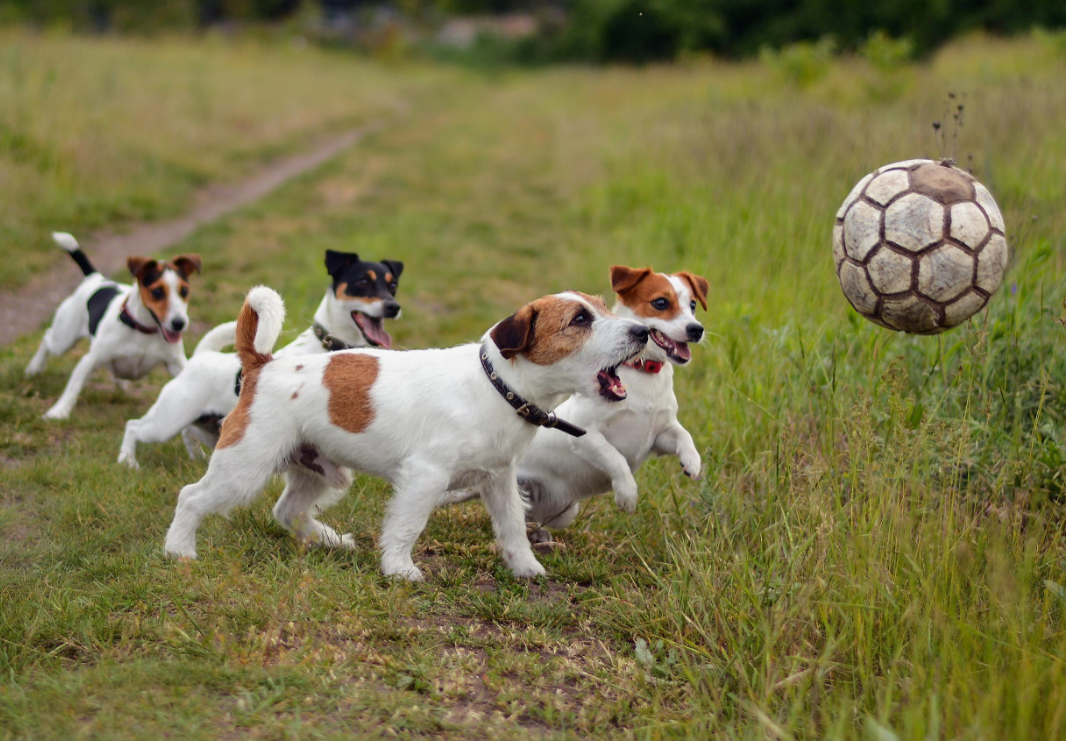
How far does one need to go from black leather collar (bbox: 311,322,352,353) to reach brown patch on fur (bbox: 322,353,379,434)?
52.4 inches

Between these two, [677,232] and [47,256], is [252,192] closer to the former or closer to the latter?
[47,256]

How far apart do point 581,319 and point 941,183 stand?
56.1 inches

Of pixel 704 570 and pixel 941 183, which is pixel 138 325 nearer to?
pixel 704 570

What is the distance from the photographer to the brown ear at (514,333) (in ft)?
11.5

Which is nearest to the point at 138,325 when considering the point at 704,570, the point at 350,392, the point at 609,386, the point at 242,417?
the point at 242,417

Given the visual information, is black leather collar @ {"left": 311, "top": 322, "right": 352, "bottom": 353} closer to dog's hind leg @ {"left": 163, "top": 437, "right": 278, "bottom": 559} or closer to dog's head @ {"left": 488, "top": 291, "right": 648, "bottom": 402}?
dog's hind leg @ {"left": 163, "top": 437, "right": 278, "bottom": 559}

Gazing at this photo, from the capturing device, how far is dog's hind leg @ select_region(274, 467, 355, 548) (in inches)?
159

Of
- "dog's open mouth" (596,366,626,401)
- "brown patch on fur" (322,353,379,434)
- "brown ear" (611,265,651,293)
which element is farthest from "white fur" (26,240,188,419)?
"dog's open mouth" (596,366,626,401)

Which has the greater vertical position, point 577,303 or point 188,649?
point 577,303

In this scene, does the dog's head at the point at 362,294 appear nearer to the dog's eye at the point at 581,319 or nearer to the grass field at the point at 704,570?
the grass field at the point at 704,570

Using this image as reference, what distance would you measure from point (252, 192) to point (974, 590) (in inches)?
458

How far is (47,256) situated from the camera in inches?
341

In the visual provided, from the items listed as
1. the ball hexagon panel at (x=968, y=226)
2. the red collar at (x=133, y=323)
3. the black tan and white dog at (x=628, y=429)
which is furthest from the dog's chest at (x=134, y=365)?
the ball hexagon panel at (x=968, y=226)

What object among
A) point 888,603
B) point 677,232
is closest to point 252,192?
point 677,232
